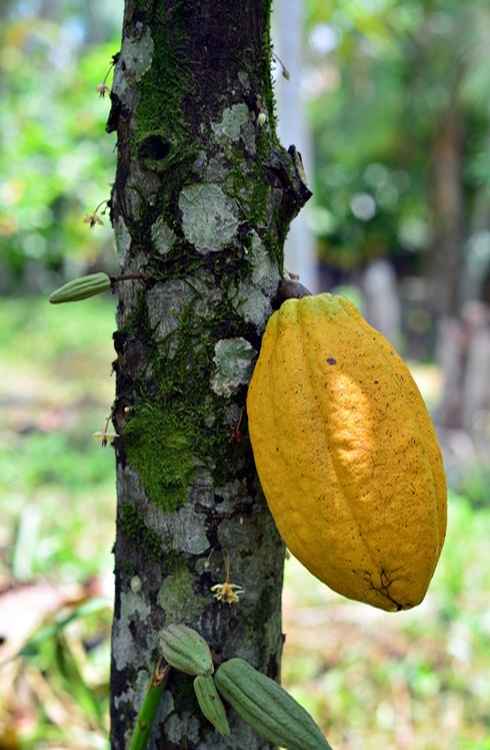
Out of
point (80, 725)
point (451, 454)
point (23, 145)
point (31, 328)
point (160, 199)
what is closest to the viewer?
point (160, 199)

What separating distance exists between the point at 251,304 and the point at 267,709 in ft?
1.37

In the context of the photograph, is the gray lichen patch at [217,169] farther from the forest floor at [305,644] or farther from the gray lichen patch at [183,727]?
the forest floor at [305,644]

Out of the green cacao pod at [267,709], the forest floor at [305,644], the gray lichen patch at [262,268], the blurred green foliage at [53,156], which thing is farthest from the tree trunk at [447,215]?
the green cacao pod at [267,709]

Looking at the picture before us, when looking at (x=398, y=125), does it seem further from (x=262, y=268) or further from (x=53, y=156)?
(x=262, y=268)

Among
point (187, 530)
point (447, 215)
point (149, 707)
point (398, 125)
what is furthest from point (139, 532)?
point (398, 125)

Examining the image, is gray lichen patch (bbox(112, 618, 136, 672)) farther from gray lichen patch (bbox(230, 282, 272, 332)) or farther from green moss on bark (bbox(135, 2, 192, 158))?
green moss on bark (bbox(135, 2, 192, 158))

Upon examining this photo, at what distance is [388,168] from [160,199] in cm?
1425

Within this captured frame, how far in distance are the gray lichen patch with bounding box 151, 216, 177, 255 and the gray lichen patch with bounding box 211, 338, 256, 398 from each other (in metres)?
0.12

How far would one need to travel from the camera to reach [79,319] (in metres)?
8.95

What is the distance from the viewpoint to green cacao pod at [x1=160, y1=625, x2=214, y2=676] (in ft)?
2.55

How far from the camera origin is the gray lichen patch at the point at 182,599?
831 mm

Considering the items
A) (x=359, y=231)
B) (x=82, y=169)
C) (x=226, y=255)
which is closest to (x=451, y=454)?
(x=82, y=169)

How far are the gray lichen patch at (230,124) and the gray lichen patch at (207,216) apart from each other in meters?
0.05

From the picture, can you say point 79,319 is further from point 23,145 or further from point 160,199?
point 160,199
